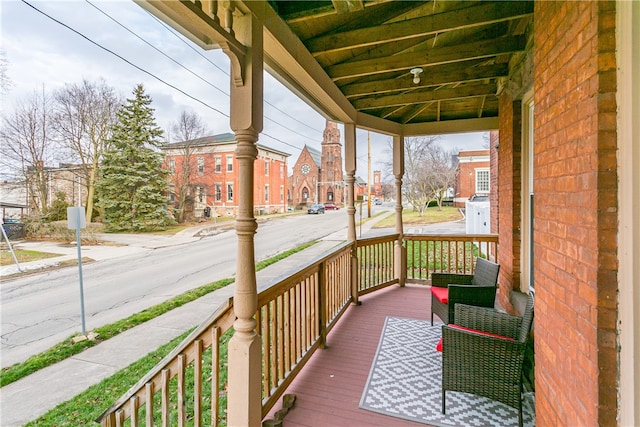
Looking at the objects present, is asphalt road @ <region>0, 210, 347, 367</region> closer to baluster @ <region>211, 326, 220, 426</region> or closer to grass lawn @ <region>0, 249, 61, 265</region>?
grass lawn @ <region>0, 249, 61, 265</region>

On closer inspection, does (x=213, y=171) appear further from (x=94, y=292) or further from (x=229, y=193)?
(x=94, y=292)

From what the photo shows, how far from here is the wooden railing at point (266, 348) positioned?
1.74 meters

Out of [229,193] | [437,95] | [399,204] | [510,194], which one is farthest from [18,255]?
[510,194]

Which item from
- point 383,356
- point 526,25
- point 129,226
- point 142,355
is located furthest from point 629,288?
point 129,226

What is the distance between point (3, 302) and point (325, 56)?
195 inches

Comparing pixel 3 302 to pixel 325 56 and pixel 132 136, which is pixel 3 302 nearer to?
pixel 132 136

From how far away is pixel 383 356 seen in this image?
9.68 feet

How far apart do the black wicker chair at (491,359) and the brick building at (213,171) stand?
3.09 metres

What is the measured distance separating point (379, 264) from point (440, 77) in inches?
124

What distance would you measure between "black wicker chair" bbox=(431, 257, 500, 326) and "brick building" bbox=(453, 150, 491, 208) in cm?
1845

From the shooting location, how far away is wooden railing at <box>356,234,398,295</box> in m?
4.86

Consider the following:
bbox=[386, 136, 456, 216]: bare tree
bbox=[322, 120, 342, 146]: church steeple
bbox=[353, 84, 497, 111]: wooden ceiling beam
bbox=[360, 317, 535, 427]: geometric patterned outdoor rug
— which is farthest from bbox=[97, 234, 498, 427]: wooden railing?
bbox=[322, 120, 342, 146]: church steeple

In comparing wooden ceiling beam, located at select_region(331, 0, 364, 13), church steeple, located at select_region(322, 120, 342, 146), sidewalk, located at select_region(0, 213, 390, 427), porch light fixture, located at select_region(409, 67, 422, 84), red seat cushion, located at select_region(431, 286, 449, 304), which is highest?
church steeple, located at select_region(322, 120, 342, 146)

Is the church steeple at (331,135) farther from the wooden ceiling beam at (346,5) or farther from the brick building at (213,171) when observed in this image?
the wooden ceiling beam at (346,5)
